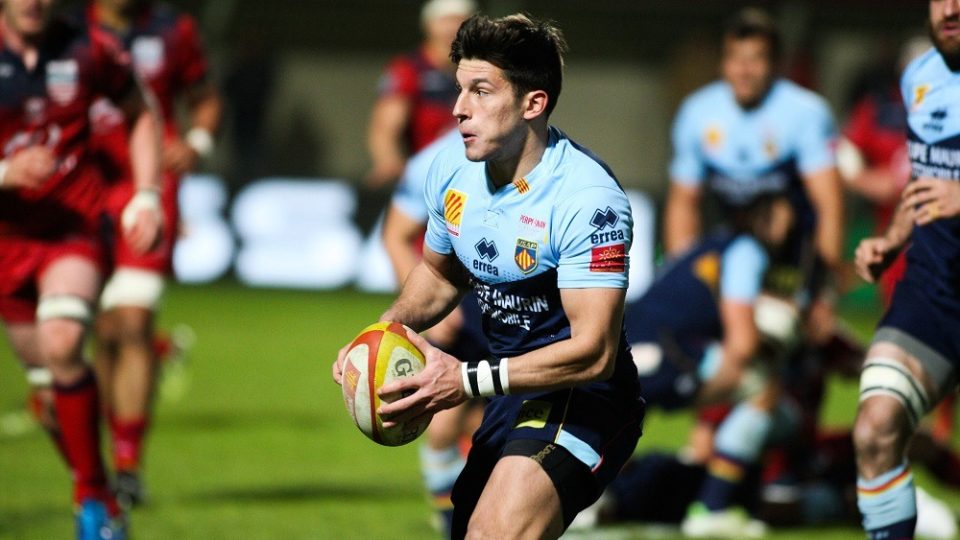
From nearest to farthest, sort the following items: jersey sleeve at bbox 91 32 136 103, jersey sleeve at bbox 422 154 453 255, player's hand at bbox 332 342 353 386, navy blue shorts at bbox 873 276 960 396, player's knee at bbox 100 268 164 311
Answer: player's hand at bbox 332 342 353 386 < jersey sleeve at bbox 422 154 453 255 < navy blue shorts at bbox 873 276 960 396 < jersey sleeve at bbox 91 32 136 103 < player's knee at bbox 100 268 164 311

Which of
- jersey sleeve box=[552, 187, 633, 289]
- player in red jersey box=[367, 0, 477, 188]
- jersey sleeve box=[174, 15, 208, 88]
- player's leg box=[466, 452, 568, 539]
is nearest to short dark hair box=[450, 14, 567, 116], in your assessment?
jersey sleeve box=[552, 187, 633, 289]

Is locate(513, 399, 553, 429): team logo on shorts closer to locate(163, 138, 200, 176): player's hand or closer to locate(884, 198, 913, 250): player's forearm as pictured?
locate(884, 198, 913, 250): player's forearm

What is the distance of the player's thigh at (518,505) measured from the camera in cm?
441

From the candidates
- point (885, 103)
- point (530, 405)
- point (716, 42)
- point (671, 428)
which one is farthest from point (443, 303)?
point (716, 42)

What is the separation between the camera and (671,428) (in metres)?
10.9

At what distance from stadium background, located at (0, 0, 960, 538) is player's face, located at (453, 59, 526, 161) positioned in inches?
261

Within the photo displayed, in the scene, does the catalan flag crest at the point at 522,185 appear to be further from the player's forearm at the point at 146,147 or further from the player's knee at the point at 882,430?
the player's forearm at the point at 146,147

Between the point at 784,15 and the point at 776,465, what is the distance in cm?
1151

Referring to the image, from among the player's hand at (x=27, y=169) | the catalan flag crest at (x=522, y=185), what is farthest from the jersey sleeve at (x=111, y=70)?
the catalan flag crest at (x=522, y=185)

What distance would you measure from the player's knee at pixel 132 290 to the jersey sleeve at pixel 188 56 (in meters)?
1.38

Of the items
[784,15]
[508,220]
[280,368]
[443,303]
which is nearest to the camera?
[508,220]

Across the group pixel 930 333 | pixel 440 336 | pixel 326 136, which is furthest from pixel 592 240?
pixel 326 136

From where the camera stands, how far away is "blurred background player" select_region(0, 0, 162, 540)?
6148mm

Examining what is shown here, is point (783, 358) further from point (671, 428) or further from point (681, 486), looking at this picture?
point (671, 428)
